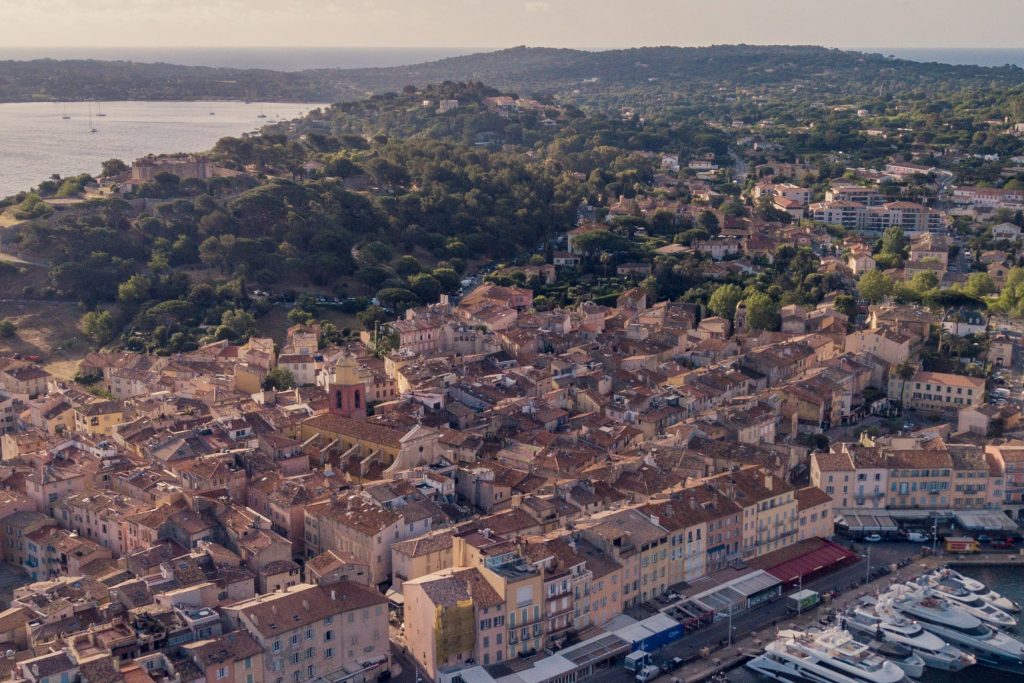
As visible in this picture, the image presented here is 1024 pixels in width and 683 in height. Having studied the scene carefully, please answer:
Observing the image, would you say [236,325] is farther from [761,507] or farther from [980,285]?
[980,285]

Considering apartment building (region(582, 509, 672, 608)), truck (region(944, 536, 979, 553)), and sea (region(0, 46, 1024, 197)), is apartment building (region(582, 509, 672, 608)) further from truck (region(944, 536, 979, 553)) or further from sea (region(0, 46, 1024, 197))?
sea (region(0, 46, 1024, 197))

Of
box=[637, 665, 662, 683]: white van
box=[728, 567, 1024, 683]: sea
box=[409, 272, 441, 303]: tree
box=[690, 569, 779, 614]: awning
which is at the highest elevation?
box=[409, 272, 441, 303]: tree

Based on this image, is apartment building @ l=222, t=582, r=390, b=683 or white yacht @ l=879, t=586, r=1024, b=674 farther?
white yacht @ l=879, t=586, r=1024, b=674

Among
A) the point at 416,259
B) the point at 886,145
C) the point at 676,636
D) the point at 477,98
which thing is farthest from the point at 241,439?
the point at 477,98

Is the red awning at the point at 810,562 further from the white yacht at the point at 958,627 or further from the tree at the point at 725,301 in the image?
the tree at the point at 725,301

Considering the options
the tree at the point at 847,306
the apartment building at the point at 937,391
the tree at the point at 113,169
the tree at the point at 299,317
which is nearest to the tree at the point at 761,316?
the tree at the point at 847,306

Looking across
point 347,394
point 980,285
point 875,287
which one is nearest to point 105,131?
point 875,287

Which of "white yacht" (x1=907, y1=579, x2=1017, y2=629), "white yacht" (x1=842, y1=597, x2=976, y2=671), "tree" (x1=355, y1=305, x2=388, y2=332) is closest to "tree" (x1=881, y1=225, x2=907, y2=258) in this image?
"tree" (x1=355, y1=305, x2=388, y2=332)
